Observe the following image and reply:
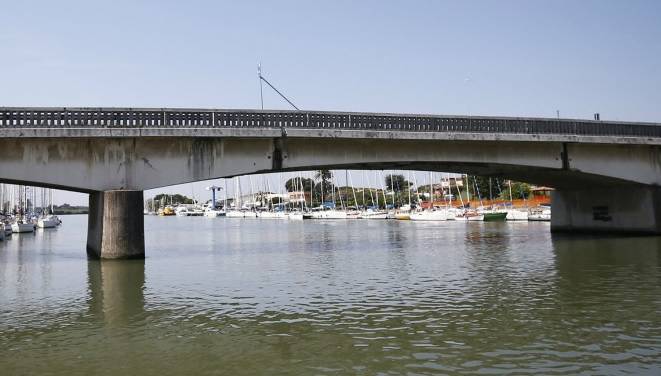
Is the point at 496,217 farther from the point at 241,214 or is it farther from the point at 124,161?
the point at 241,214

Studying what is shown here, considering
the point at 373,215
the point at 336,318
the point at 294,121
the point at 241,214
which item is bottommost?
the point at 336,318

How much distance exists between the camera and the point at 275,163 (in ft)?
90.2

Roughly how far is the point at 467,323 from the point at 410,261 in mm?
12968

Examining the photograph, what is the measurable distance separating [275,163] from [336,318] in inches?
595

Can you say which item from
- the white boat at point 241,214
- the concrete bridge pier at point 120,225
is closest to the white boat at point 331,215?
the white boat at point 241,214

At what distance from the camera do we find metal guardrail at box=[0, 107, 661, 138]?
23.6 meters

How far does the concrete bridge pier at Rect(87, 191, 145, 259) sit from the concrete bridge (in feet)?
0.13

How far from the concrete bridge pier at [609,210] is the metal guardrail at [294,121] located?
15.9ft

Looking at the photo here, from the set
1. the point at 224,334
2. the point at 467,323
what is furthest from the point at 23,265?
the point at 467,323

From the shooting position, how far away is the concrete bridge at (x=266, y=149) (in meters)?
23.9

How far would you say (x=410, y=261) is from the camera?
25328 mm

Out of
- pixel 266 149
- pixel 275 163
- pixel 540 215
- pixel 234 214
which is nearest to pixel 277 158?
pixel 275 163

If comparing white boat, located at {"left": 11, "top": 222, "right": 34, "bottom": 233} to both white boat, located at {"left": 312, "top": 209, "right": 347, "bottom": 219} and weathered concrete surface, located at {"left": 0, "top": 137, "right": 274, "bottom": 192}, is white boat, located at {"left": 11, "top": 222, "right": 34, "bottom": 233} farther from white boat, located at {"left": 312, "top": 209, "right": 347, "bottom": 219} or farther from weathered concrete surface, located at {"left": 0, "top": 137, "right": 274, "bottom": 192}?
white boat, located at {"left": 312, "top": 209, "right": 347, "bottom": 219}

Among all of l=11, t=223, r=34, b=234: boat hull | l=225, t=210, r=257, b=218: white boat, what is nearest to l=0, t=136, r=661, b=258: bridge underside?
l=11, t=223, r=34, b=234: boat hull
